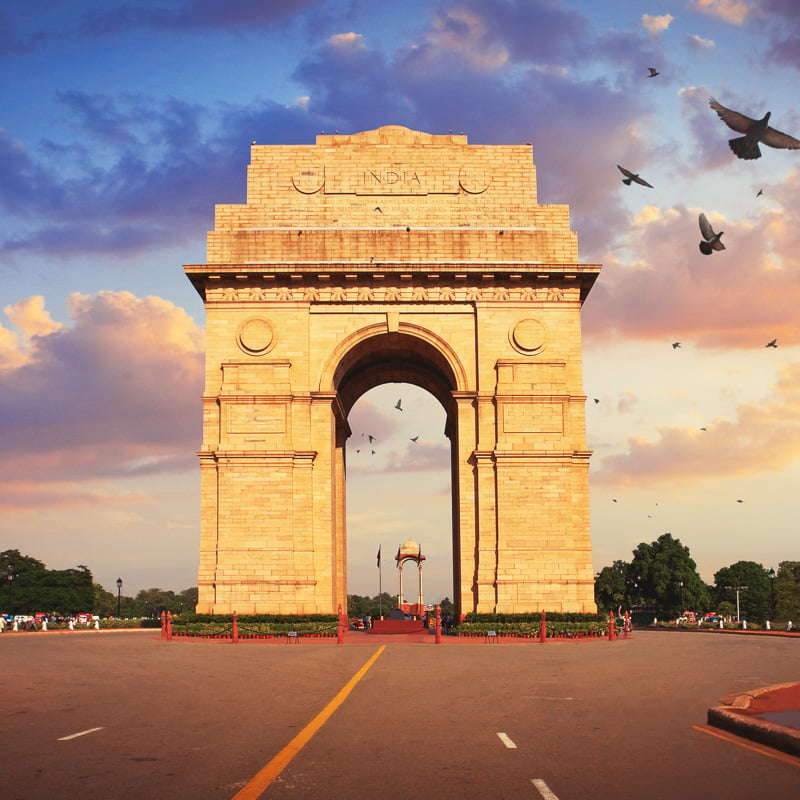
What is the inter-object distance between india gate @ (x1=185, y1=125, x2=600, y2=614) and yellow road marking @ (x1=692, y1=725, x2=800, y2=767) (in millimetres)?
28817

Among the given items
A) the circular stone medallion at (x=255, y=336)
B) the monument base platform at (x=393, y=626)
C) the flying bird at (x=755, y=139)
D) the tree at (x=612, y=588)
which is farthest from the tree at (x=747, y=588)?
the flying bird at (x=755, y=139)

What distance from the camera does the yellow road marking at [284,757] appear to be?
8.59 meters

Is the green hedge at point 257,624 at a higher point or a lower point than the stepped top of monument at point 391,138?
lower

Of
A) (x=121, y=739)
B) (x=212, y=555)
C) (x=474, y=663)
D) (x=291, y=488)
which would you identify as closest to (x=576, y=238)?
(x=291, y=488)

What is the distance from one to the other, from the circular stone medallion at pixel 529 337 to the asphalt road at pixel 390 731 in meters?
20.9

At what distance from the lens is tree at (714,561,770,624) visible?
136000mm

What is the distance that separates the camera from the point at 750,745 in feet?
36.4

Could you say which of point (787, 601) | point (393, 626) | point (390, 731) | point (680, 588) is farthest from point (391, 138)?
point (787, 601)

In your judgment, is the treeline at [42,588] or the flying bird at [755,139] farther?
the treeline at [42,588]

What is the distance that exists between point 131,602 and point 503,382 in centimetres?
16859

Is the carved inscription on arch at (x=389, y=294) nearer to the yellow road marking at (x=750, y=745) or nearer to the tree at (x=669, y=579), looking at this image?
the yellow road marking at (x=750, y=745)

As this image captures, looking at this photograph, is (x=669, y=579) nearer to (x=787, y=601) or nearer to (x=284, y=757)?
(x=787, y=601)

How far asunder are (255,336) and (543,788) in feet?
119

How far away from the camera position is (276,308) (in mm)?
44094
